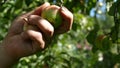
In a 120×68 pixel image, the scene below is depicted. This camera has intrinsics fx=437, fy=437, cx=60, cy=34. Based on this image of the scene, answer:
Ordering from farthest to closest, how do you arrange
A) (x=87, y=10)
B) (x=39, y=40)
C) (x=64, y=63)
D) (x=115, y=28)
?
(x=64, y=63) < (x=87, y=10) < (x=115, y=28) < (x=39, y=40)

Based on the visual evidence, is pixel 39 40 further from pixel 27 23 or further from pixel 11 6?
pixel 11 6

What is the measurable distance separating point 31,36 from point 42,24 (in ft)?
0.18

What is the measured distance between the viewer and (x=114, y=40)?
2.57 metres

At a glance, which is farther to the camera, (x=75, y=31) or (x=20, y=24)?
(x=75, y=31)

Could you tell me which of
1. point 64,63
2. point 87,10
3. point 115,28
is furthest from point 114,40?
point 64,63

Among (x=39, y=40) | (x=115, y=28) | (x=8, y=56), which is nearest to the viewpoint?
(x=39, y=40)

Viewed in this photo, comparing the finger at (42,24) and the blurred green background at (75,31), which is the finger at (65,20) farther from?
the blurred green background at (75,31)

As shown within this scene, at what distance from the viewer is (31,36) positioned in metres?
1.44

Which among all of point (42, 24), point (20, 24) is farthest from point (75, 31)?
point (42, 24)

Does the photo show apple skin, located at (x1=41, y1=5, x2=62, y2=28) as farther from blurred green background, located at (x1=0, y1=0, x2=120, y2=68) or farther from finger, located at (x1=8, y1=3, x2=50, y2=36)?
blurred green background, located at (x1=0, y1=0, x2=120, y2=68)

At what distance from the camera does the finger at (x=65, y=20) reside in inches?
60.9

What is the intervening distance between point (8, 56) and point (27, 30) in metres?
0.15

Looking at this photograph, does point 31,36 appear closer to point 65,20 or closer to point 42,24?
point 42,24

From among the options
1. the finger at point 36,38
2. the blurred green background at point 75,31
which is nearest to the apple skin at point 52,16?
the finger at point 36,38
